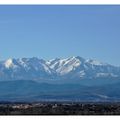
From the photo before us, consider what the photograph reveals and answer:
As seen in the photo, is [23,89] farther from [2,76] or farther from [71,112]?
[71,112]

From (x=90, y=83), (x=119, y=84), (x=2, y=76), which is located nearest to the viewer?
(x=119, y=84)
